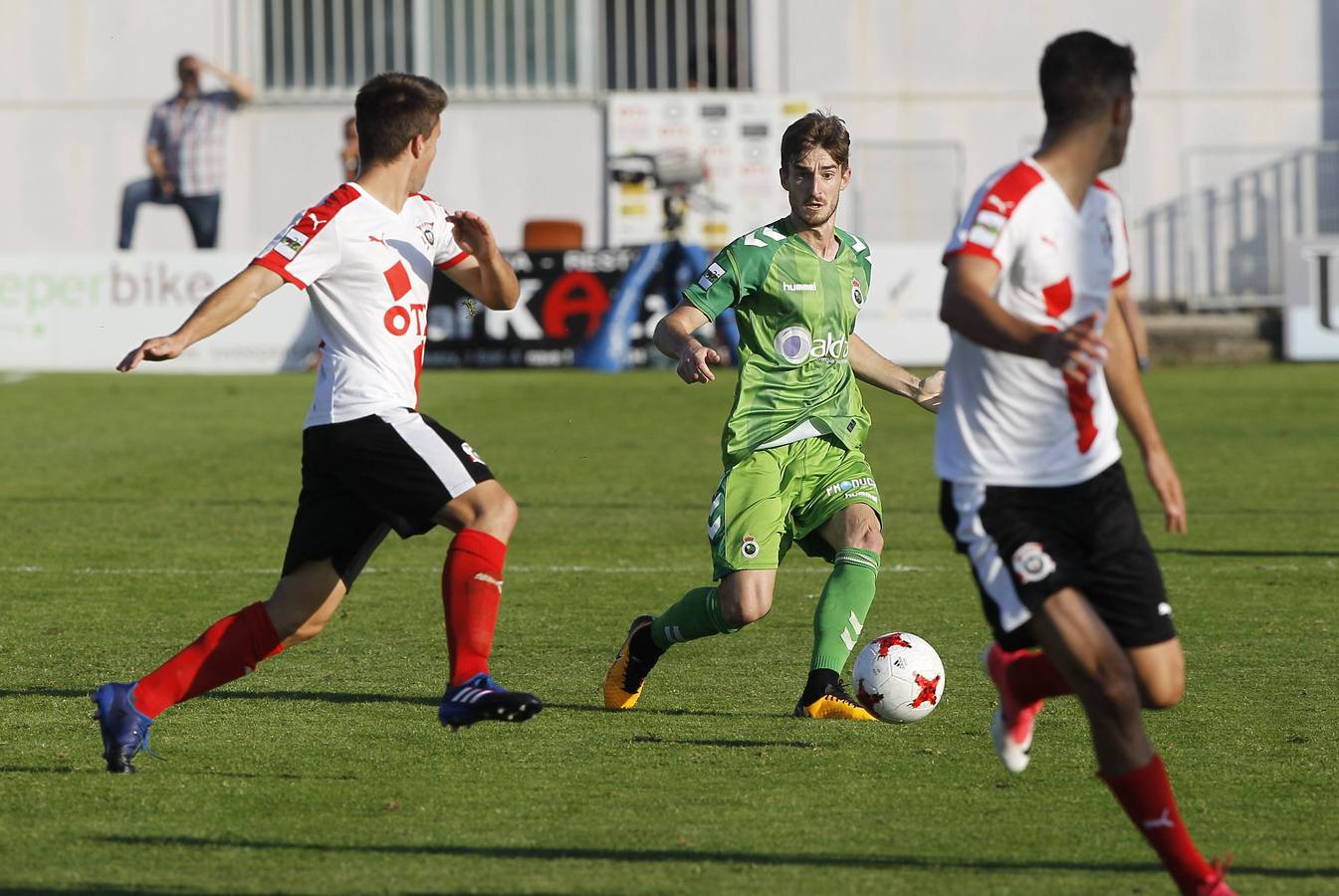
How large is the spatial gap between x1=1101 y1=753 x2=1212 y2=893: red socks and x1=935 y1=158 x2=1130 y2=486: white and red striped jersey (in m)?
0.64

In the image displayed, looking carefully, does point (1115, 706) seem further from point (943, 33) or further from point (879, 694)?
point (943, 33)

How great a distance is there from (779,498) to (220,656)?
1825 millimetres

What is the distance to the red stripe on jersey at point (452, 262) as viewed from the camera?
19.7ft

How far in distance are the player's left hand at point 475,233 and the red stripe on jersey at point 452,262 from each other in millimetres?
42

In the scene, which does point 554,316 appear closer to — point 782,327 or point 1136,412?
point 782,327

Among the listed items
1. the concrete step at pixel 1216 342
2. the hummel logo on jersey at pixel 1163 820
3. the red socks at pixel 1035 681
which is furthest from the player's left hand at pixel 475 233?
the concrete step at pixel 1216 342

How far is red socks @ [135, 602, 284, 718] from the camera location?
18.9ft

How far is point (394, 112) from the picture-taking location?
5.70 meters

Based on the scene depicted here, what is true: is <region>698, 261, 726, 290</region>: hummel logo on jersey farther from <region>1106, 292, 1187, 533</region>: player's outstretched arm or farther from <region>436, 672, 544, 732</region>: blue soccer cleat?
<region>1106, 292, 1187, 533</region>: player's outstretched arm

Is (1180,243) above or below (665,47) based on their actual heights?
below

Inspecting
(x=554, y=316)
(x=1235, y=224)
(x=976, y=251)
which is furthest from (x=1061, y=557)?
(x=1235, y=224)

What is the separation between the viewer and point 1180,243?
26156 millimetres

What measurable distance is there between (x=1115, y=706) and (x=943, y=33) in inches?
927

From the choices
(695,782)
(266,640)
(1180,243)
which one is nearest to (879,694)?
(695,782)
